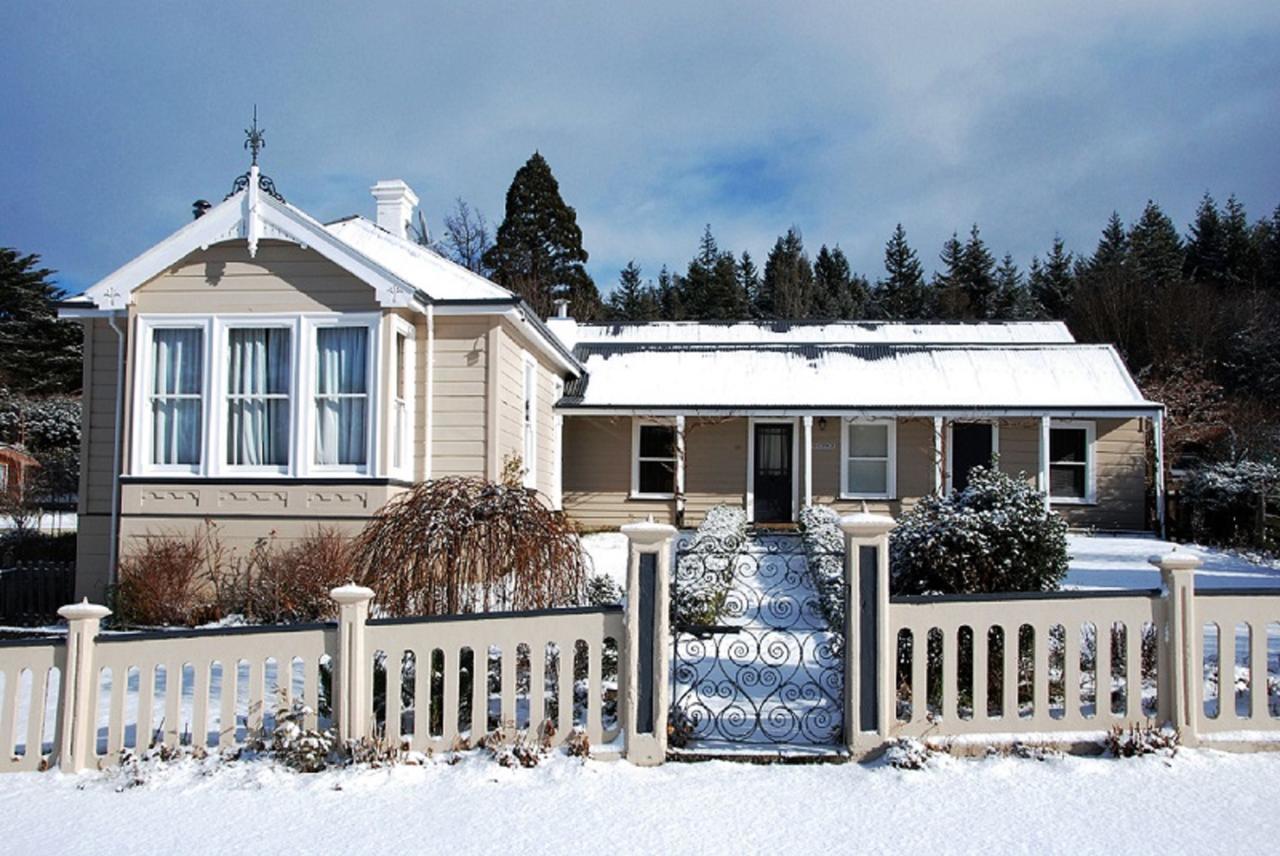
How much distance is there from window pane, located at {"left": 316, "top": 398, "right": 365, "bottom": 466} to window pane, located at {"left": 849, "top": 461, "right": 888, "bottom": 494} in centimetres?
1088

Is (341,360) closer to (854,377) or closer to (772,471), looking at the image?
(772,471)

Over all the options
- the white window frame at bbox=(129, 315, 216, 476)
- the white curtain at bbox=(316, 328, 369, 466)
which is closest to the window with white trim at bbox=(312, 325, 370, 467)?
the white curtain at bbox=(316, 328, 369, 466)

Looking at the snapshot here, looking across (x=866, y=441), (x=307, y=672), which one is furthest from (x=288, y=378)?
(x=866, y=441)

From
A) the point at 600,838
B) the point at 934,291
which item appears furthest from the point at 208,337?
the point at 934,291

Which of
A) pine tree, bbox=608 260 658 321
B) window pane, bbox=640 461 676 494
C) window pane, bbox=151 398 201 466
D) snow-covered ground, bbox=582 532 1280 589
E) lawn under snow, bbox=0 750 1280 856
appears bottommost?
lawn under snow, bbox=0 750 1280 856

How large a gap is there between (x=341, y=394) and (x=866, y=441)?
1130 cm

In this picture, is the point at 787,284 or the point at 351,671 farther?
the point at 787,284

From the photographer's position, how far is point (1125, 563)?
1485 centimetres

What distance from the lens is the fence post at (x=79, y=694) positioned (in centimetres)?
581

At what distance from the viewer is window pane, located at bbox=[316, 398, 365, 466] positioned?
12.2 meters

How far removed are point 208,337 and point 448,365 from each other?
2.81 meters

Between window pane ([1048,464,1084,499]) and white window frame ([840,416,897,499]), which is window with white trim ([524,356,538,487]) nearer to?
white window frame ([840,416,897,499])

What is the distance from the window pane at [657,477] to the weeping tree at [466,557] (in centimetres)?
1278

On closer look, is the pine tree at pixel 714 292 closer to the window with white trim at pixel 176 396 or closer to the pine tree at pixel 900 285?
the pine tree at pixel 900 285
